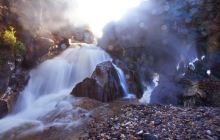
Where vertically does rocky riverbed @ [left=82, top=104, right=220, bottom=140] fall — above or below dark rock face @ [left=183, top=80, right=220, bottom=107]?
below

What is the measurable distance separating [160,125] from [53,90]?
31.1 feet

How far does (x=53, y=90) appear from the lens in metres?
18.1

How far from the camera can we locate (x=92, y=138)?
1013 centimetres

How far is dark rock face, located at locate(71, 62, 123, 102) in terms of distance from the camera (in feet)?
53.8

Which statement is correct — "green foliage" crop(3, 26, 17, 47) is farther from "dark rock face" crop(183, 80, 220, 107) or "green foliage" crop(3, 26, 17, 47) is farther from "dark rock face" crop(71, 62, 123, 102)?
"dark rock face" crop(183, 80, 220, 107)

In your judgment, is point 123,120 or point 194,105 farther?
point 194,105

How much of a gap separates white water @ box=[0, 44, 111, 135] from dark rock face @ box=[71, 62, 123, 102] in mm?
911

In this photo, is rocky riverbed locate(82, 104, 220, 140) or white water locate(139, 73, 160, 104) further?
white water locate(139, 73, 160, 104)

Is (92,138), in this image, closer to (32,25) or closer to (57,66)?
(57,66)

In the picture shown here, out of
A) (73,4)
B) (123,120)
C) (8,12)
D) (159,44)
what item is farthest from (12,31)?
(73,4)

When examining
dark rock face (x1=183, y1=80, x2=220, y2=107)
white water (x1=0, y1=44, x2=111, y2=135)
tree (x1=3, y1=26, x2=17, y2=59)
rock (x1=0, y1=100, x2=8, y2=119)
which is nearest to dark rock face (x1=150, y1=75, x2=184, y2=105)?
dark rock face (x1=183, y1=80, x2=220, y2=107)

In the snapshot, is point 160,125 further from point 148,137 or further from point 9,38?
point 9,38

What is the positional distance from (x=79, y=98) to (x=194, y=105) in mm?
6359

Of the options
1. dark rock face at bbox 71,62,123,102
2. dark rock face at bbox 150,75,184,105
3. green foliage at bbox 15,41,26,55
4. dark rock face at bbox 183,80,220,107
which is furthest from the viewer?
green foliage at bbox 15,41,26,55
